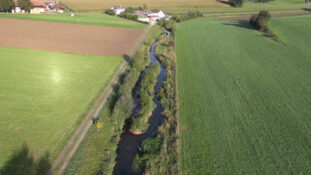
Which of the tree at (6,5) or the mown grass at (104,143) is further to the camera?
the tree at (6,5)

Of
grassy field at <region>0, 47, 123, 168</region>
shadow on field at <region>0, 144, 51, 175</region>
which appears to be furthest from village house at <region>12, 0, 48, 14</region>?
shadow on field at <region>0, 144, 51, 175</region>

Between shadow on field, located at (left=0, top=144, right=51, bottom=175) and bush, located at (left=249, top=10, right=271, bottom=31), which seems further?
bush, located at (left=249, top=10, right=271, bottom=31)

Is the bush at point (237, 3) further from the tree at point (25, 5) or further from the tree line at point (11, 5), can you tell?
the tree at point (25, 5)

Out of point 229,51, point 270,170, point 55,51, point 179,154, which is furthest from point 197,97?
point 55,51

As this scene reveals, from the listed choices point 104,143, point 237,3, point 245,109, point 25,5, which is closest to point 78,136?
point 104,143

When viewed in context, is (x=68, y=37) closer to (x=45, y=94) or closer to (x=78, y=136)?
(x=45, y=94)

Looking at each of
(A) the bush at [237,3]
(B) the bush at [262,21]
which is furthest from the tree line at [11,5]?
(A) the bush at [237,3]

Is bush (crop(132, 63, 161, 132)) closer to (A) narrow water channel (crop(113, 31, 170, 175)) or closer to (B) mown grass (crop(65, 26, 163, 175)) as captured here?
(A) narrow water channel (crop(113, 31, 170, 175))
